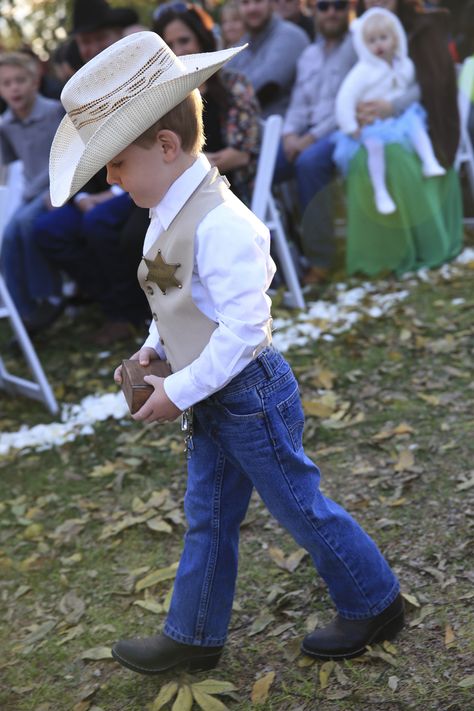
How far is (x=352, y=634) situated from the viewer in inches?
97.1

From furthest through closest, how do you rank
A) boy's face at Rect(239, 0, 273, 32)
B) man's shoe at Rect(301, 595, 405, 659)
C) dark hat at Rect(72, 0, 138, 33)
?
1. boy's face at Rect(239, 0, 273, 32)
2. dark hat at Rect(72, 0, 138, 33)
3. man's shoe at Rect(301, 595, 405, 659)

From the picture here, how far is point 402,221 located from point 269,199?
1031mm

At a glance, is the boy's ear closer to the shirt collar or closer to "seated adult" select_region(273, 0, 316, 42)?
the shirt collar

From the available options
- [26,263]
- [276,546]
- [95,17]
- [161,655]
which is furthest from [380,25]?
[161,655]

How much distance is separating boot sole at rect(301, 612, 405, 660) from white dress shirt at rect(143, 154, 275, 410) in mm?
890

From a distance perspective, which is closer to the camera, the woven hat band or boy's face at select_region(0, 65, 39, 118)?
the woven hat band

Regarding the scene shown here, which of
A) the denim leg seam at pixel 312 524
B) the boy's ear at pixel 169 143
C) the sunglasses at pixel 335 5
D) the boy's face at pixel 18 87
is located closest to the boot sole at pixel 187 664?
the denim leg seam at pixel 312 524

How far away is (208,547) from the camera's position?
7.91 feet

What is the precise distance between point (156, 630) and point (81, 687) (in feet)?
1.00

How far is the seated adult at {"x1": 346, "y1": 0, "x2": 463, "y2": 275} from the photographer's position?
628cm

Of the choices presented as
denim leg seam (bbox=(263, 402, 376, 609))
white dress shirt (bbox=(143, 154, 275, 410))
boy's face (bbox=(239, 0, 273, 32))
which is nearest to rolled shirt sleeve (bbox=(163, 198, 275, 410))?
white dress shirt (bbox=(143, 154, 275, 410))

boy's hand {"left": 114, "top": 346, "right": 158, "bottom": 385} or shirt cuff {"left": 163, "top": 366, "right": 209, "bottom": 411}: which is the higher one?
shirt cuff {"left": 163, "top": 366, "right": 209, "bottom": 411}

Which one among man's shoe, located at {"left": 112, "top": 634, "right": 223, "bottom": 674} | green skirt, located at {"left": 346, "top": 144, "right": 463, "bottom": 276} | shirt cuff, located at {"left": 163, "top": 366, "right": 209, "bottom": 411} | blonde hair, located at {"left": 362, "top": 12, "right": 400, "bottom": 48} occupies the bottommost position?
green skirt, located at {"left": 346, "top": 144, "right": 463, "bottom": 276}

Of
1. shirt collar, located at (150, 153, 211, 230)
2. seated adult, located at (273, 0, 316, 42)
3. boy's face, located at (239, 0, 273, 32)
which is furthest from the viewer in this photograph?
seated adult, located at (273, 0, 316, 42)
